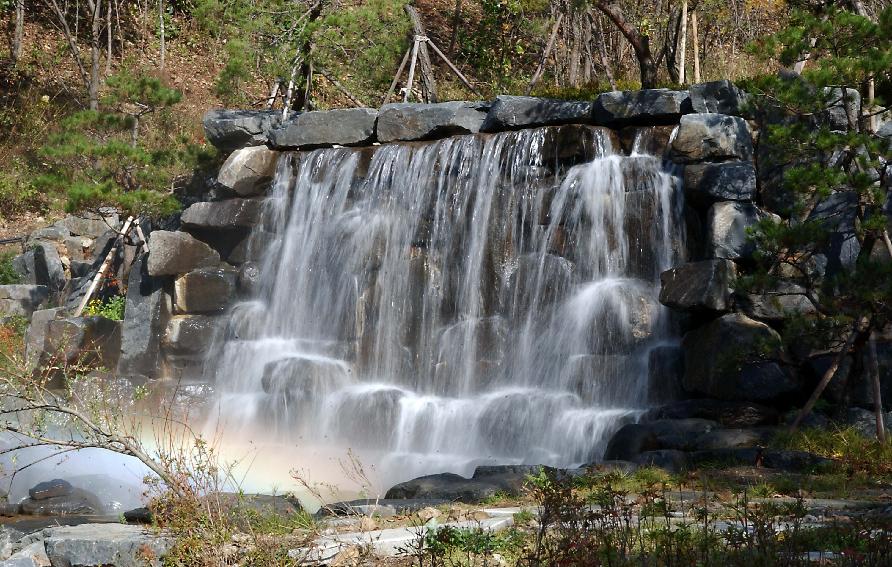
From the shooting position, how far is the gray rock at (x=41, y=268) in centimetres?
1628

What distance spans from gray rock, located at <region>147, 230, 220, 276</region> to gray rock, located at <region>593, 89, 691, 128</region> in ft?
19.0

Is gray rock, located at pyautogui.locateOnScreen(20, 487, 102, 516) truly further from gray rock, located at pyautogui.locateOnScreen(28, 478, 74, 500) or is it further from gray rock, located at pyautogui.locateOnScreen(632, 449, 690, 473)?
gray rock, located at pyautogui.locateOnScreen(632, 449, 690, 473)

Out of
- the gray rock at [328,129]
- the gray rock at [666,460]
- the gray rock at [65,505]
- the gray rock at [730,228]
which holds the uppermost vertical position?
the gray rock at [328,129]

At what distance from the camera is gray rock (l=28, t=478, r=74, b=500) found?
8.91 m

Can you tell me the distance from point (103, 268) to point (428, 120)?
5529mm

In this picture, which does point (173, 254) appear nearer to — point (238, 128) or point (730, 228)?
point (238, 128)

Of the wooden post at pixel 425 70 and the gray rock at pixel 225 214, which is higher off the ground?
the wooden post at pixel 425 70

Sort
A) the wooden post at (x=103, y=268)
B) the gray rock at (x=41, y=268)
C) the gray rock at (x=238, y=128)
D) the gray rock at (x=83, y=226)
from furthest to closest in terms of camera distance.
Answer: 1. the gray rock at (x=83, y=226)
2. the gray rock at (x=41, y=268)
3. the wooden post at (x=103, y=268)
4. the gray rock at (x=238, y=128)

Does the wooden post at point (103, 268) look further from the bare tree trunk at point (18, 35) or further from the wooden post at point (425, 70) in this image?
the bare tree trunk at point (18, 35)

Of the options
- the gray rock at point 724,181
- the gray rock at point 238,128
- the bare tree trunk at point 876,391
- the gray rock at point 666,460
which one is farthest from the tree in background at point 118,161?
the bare tree trunk at point 876,391

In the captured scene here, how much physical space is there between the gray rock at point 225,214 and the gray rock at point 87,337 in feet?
5.94

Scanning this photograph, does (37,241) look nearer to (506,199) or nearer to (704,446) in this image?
(506,199)

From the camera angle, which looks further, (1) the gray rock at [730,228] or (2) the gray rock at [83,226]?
(2) the gray rock at [83,226]

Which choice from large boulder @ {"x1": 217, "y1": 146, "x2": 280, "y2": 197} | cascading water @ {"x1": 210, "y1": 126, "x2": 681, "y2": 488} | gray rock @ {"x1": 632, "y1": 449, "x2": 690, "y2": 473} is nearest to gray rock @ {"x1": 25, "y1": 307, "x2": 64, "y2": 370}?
cascading water @ {"x1": 210, "y1": 126, "x2": 681, "y2": 488}
